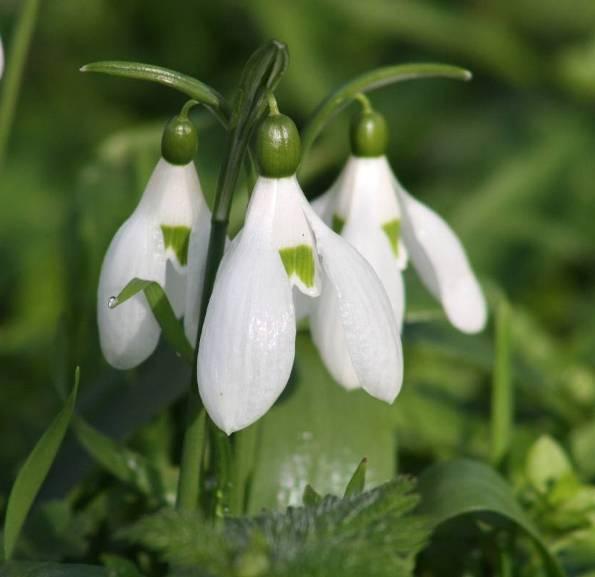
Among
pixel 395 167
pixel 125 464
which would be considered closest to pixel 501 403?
pixel 125 464

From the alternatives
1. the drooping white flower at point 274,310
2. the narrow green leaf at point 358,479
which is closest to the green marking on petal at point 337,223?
the drooping white flower at point 274,310

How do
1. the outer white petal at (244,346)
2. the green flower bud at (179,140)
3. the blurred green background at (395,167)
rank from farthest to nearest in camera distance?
the blurred green background at (395,167) < the green flower bud at (179,140) < the outer white petal at (244,346)

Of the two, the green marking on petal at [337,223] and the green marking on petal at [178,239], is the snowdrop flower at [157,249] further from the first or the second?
the green marking on petal at [337,223]

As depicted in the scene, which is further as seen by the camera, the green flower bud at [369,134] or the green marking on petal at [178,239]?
the green flower bud at [369,134]

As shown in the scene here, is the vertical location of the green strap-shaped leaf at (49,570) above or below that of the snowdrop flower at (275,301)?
below

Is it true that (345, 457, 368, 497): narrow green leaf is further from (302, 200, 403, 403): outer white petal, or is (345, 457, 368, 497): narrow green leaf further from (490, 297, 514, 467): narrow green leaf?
(490, 297, 514, 467): narrow green leaf

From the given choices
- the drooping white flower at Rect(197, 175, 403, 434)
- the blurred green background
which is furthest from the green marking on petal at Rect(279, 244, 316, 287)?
the blurred green background

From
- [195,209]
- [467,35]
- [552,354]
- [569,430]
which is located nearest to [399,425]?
[569,430]
